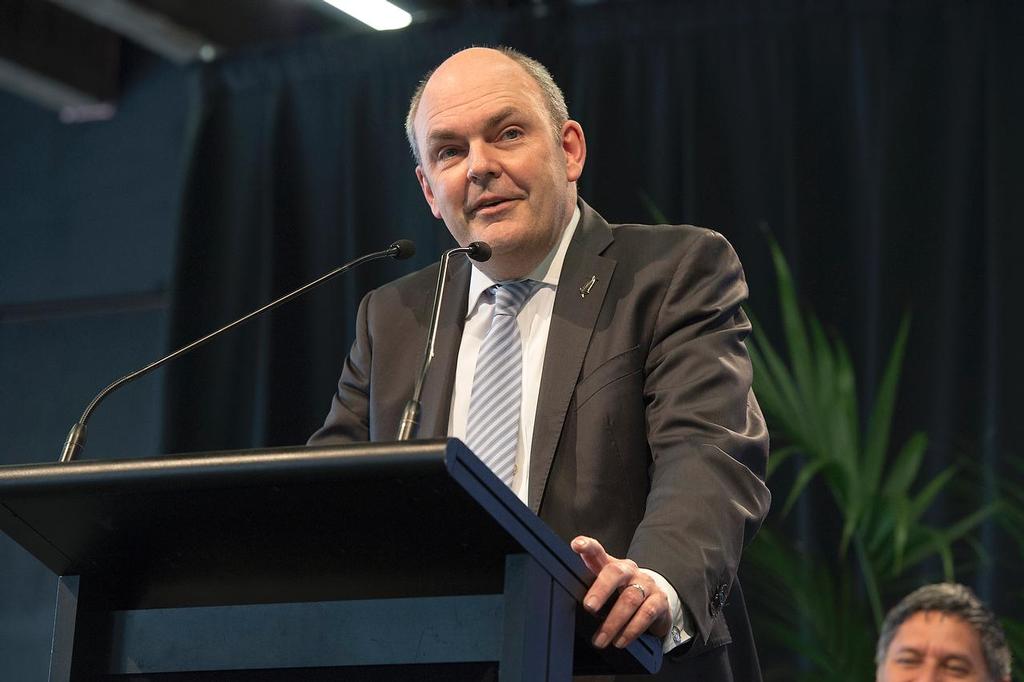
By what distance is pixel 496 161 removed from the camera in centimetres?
221

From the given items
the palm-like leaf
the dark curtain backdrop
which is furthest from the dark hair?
the dark curtain backdrop

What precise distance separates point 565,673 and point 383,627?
19 cm

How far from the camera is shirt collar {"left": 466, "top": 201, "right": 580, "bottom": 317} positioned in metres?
2.19

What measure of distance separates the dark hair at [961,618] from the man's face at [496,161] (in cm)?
165

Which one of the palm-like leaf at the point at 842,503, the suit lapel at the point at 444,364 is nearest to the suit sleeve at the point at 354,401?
the suit lapel at the point at 444,364

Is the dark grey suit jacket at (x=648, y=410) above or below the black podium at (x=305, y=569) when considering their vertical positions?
above

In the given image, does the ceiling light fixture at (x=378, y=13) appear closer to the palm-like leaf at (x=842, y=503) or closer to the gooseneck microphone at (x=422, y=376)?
the palm-like leaf at (x=842, y=503)

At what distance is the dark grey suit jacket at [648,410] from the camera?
64.9 inches

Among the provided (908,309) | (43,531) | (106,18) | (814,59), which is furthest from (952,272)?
(43,531)

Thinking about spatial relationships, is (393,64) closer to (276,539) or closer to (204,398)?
(204,398)

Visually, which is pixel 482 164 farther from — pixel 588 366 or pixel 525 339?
pixel 588 366

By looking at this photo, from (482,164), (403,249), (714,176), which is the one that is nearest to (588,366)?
(403,249)

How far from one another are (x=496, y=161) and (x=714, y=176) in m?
2.49

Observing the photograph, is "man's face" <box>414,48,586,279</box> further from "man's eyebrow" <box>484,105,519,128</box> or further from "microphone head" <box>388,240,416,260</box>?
"microphone head" <box>388,240,416,260</box>
